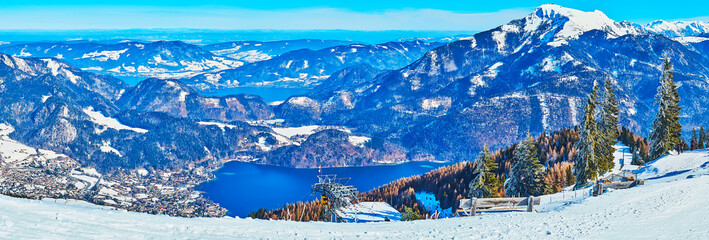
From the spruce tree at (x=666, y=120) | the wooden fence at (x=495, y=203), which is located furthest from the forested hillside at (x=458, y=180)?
the wooden fence at (x=495, y=203)

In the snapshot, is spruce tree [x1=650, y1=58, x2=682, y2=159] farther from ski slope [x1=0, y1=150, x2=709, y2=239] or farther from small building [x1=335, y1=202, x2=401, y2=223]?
ski slope [x1=0, y1=150, x2=709, y2=239]

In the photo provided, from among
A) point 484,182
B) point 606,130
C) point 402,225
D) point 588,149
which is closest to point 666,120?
point 606,130

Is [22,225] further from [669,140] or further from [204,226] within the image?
[669,140]

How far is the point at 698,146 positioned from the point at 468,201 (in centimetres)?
9290

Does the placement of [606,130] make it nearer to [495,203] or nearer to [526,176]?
[526,176]

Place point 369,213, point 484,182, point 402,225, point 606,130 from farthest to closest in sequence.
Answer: point 484,182 < point 369,213 < point 606,130 < point 402,225

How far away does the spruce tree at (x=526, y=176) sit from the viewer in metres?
84.9

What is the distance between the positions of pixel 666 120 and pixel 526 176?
22.8 meters

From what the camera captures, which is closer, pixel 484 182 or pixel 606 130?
pixel 606 130

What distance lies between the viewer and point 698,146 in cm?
10988

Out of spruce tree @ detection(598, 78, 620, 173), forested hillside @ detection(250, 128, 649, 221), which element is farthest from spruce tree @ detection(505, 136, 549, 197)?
spruce tree @ detection(598, 78, 620, 173)

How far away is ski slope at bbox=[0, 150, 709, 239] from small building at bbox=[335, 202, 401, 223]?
38774 mm

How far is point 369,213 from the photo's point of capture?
83.1 metres

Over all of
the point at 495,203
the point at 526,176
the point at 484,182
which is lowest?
the point at 484,182
